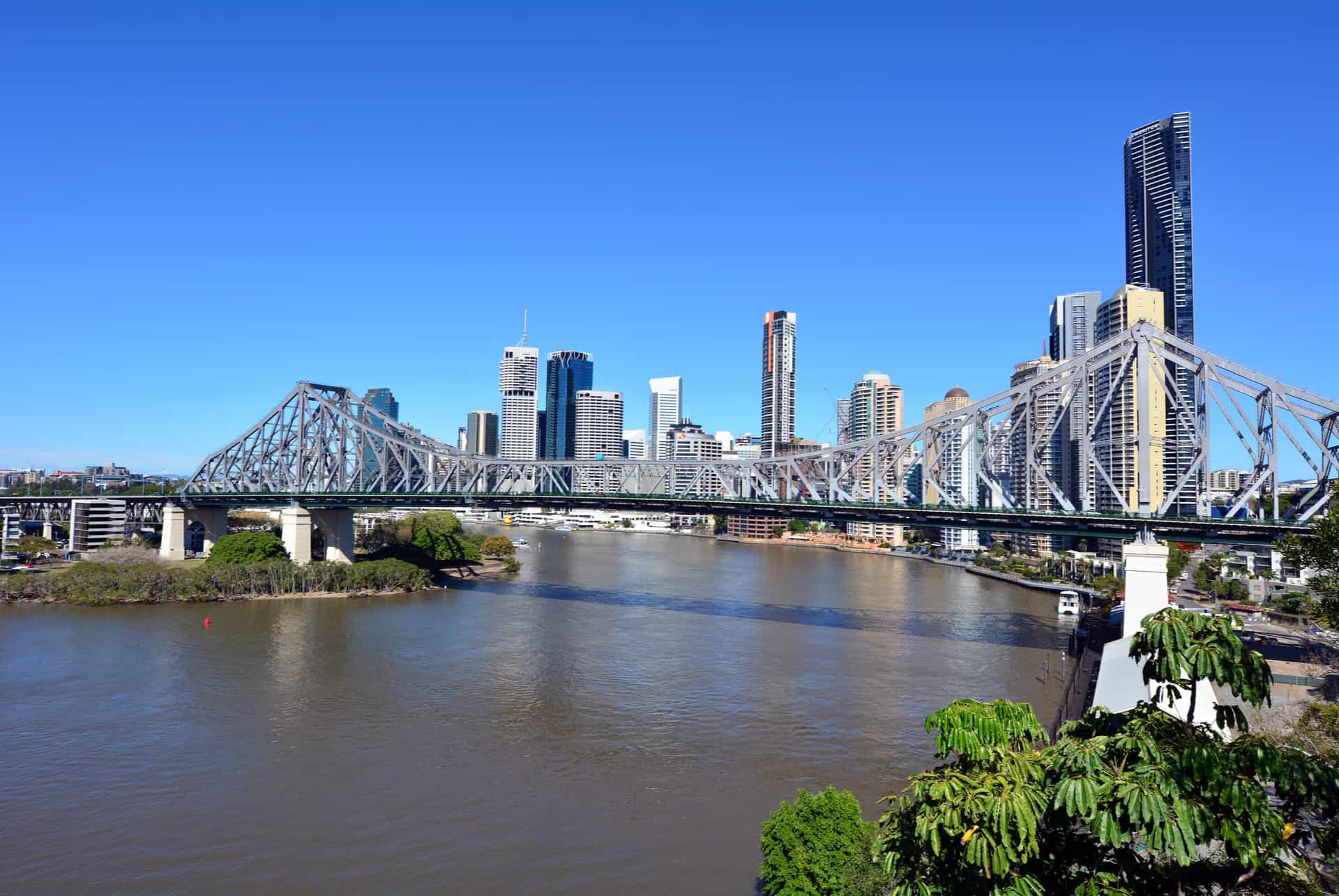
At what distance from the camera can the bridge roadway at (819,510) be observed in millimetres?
25703

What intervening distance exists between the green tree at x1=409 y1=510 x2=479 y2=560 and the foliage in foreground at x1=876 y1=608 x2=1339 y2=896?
46.0 m

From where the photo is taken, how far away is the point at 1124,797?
4.77 meters

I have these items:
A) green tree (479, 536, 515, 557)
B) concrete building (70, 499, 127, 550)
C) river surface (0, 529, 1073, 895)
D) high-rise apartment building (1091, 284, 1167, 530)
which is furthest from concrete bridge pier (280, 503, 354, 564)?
high-rise apartment building (1091, 284, 1167, 530)

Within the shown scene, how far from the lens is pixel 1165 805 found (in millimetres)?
4684

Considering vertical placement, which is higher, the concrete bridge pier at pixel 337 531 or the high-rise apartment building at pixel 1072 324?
the high-rise apartment building at pixel 1072 324

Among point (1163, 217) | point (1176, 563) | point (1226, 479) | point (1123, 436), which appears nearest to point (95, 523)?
point (1176, 563)

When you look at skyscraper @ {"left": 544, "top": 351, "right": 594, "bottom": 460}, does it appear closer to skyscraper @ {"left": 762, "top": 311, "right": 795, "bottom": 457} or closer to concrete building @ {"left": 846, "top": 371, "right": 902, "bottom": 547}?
skyscraper @ {"left": 762, "top": 311, "right": 795, "bottom": 457}

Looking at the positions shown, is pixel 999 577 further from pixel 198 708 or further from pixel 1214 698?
Answer: pixel 198 708

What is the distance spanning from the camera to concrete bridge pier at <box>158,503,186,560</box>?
4725 cm

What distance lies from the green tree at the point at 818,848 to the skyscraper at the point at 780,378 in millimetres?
169715

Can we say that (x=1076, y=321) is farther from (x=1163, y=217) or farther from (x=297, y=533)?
(x=297, y=533)

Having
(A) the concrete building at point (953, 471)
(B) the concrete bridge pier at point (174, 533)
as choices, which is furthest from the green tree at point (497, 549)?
(A) the concrete building at point (953, 471)

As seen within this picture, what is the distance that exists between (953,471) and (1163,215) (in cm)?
10536

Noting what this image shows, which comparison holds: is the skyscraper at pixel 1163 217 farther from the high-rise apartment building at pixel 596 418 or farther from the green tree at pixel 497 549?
the high-rise apartment building at pixel 596 418
